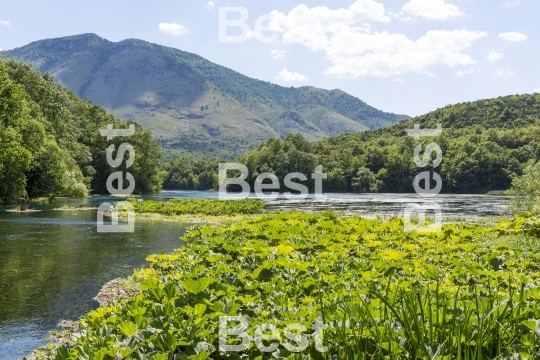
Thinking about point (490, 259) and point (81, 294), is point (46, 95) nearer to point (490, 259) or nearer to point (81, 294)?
point (81, 294)

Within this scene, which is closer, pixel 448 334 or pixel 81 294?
pixel 448 334

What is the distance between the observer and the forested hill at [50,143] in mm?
31203

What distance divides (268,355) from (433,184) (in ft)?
319

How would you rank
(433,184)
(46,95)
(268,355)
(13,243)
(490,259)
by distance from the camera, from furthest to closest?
(433,184) → (46,95) → (13,243) → (490,259) → (268,355)

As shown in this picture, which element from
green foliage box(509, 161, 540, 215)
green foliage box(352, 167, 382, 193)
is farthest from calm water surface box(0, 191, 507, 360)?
green foliage box(352, 167, 382, 193)

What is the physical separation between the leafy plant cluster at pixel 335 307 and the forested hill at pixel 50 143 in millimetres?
28135

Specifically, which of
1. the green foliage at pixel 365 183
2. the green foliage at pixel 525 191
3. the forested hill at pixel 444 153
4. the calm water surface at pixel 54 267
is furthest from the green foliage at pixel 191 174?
the calm water surface at pixel 54 267

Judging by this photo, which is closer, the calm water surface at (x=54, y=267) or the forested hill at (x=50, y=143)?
the calm water surface at (x=54, y=267)

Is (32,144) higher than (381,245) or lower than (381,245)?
higher

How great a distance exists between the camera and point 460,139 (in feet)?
→ 323

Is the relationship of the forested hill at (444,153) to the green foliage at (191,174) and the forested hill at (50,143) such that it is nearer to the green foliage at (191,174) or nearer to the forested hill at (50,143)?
the green foliage at (191,174)

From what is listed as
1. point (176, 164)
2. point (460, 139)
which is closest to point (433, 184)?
point (460, 139)

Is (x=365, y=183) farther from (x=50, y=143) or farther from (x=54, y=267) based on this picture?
(x=54, y=267)

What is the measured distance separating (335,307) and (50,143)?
138ft
